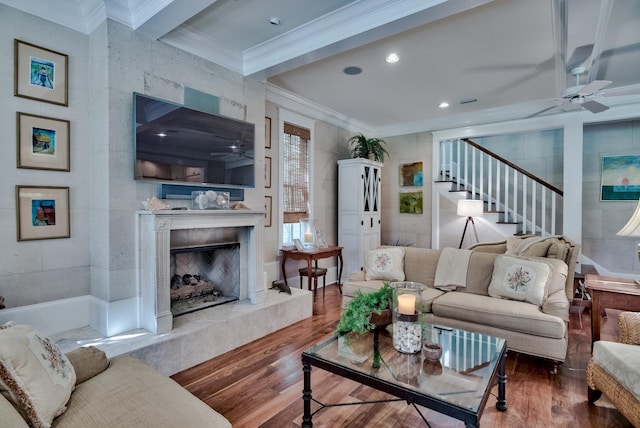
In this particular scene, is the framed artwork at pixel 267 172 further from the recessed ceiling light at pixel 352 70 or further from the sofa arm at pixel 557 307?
the sofa arm at pixel 557 307

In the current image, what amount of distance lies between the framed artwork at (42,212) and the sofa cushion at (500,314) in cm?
317

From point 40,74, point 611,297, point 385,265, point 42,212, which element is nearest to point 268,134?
point 385,265

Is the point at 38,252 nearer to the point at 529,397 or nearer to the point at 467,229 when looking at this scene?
the point at 529,397

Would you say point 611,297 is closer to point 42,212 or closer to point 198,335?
point 198,335

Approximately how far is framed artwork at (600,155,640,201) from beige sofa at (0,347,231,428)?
20.8 ft

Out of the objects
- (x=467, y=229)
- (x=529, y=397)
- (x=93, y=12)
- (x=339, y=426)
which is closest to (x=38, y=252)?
(x=93, y=12)

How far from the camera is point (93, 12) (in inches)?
103

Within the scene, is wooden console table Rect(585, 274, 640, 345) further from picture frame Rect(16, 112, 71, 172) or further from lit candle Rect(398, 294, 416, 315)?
picture frame Rect(16, 112, 71, 172)

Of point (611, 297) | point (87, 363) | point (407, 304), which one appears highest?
point (407, 304)

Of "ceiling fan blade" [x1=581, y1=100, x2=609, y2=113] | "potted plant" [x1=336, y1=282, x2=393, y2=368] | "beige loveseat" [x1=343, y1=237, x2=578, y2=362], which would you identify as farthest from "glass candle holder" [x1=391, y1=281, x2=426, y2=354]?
"ceiling fan blade" [x1=581, y1=100, x2=609, y2=113]

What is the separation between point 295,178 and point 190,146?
6.48 feet

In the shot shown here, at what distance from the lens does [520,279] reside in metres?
2.94

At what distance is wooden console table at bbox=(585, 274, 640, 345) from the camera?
243 centimetres

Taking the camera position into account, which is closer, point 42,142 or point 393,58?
point 42,142
